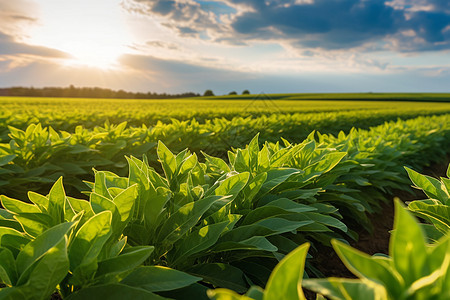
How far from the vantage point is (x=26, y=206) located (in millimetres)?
1350

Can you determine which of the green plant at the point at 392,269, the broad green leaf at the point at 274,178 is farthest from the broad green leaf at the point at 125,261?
the broad green leaf at the point at 274,178

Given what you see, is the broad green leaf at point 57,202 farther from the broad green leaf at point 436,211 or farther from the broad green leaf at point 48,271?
the broad green leaf at point 436,211

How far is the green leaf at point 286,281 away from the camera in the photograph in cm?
75

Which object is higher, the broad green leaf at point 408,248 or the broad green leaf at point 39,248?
the broad green leaf at point 408,248

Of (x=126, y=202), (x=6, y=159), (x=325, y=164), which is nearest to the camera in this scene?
(x=126, y=202)

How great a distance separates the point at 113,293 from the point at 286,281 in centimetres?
57

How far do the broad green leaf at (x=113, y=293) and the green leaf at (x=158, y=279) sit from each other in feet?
0.25

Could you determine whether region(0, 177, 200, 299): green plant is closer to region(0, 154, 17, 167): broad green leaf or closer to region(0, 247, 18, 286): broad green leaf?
region(0, 247, 18, 286): broad green leaf

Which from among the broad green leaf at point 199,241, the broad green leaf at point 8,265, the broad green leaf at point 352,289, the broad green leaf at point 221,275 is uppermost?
the broad green leaf at point 352,289

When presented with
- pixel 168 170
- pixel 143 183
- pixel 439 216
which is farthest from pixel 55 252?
pixel 439 216

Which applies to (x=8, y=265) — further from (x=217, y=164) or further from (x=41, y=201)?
(x=217, y=164)

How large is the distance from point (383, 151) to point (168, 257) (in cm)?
409

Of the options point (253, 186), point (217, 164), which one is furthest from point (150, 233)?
point (217, 164)

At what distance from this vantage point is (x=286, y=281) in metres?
0.78
